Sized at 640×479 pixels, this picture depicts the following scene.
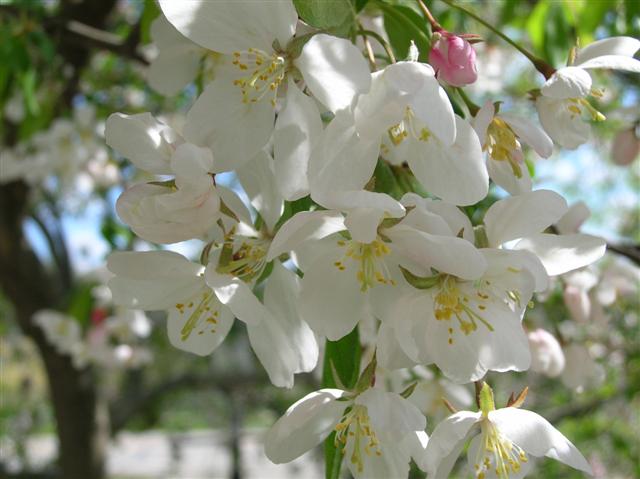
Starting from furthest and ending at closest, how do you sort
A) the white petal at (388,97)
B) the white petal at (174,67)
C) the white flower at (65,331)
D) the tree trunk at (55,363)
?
the tree trunk at (55,363) < the white flower at (65,331) < the white petal at (174,67) < the white petal at (388,97)

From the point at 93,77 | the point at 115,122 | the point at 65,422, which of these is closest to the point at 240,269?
the point at 115,122

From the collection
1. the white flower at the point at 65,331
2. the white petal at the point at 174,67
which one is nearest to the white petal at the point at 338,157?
the white petal at the point at 174,67

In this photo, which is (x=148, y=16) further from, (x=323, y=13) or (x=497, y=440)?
(x=497, y=440)

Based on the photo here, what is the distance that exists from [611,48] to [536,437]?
1.34ft

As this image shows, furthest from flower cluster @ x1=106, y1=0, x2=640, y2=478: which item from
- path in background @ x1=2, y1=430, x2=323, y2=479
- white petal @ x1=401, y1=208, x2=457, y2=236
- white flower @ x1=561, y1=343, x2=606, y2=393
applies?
path in background @ x1=2, y1=430, x2=323, y2=479

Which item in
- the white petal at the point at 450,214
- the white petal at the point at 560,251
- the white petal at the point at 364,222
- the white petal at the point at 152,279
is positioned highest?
the white petal at the point at 364,222

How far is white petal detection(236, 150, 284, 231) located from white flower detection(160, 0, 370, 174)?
6cm

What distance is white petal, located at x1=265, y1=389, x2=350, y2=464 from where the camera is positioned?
72 centimetres

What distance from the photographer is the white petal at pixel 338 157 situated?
61 centimetres

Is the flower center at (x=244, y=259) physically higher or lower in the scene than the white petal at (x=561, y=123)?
lower

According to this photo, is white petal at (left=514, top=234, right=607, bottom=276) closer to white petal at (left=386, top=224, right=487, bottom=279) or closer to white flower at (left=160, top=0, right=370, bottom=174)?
white petal at (left=386, top=224, right=487, bottom=279)

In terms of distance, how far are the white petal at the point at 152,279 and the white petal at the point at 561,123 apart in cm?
39

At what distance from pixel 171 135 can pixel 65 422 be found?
3044 mm

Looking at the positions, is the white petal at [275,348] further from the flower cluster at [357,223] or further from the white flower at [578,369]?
the white flower at [578,369]
